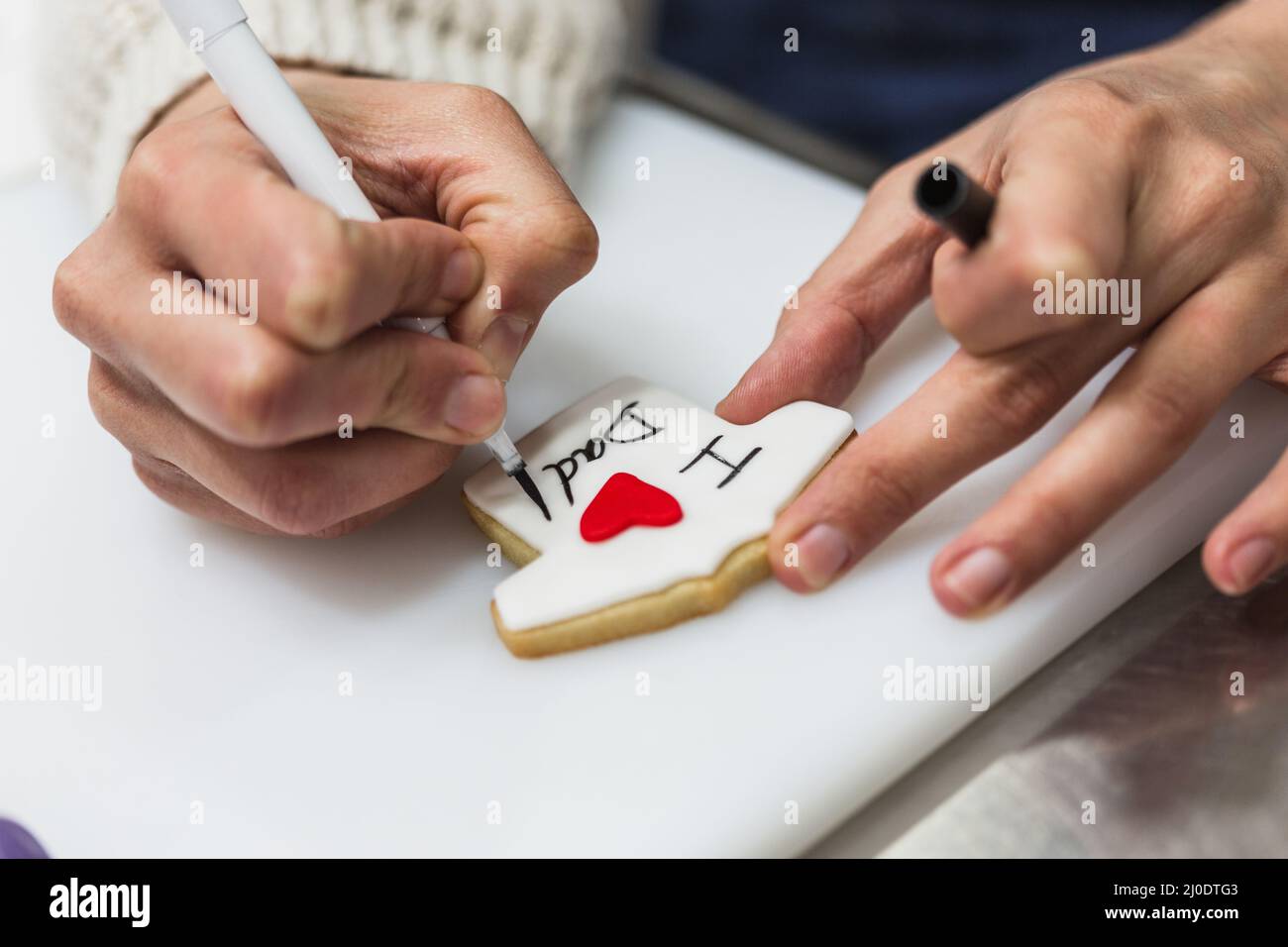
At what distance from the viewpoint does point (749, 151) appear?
4.41 feet

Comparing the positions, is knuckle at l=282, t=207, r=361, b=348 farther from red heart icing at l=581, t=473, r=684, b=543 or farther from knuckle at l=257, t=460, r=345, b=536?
red heart icing at l=581, t=473, r=684, b=543

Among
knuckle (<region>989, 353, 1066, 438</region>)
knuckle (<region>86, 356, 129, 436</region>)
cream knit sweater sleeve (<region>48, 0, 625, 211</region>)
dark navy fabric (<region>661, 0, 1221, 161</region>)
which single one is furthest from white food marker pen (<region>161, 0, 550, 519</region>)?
dark navy fabric (<region>661, 0, 1221, 161</region>)

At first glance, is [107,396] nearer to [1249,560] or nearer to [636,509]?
[636,509]

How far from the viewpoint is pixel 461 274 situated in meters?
0.80

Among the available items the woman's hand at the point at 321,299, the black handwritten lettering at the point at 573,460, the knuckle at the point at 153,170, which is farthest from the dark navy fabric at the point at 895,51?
the knuckle at the point at 153,170

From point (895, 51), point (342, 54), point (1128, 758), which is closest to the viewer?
point (1128, 758)

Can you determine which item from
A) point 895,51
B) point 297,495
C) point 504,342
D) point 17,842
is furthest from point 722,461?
point 895,51

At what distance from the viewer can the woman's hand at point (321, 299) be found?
711 mm

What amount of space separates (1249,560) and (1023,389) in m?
0.19

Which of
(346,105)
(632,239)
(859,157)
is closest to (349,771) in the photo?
(346,105)

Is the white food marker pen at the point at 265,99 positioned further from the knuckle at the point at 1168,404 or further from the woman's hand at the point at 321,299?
the knuckle at the point at 1168,404

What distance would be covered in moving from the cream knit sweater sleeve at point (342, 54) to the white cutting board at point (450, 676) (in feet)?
1.18
